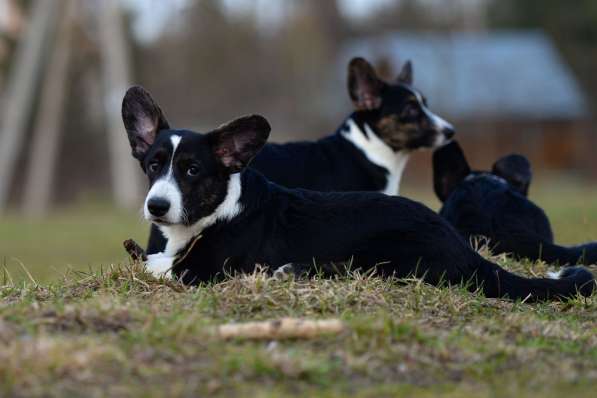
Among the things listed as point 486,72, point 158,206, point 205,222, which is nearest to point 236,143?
point 205,222

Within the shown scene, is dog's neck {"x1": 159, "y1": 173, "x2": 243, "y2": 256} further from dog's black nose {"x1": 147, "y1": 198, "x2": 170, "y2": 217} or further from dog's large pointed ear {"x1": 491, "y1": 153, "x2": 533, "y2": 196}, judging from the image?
dog's large pointed ear {"x1": 491, "y1": 153, "x2": 533, "y2": 196}

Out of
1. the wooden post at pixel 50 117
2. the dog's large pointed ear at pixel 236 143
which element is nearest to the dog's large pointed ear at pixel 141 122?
the dog's large pointed ear at pixel 236 143

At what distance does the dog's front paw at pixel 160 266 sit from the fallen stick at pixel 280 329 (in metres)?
1.65

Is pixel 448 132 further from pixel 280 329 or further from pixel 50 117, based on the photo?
pixel 50 117

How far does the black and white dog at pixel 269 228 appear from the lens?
6.79m

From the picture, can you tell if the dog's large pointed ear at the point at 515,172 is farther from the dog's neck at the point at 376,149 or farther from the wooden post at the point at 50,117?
the wooden post at the point at 50,117

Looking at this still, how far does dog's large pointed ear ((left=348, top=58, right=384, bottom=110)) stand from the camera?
412 inches

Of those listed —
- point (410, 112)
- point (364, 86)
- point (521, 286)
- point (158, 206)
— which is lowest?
point (521, 286)

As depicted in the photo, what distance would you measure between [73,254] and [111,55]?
17634mm

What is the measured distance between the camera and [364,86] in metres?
10.5

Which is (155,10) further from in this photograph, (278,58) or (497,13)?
(497,13)

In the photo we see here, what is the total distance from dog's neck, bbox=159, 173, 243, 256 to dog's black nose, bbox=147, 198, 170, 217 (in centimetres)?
32

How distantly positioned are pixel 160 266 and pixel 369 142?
3.74 m

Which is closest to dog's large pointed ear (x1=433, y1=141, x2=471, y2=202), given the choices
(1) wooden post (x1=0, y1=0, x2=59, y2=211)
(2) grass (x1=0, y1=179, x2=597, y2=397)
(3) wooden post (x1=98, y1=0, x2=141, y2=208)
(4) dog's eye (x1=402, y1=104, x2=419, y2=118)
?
(4) dog's eye (x1=402, y1=104, x2=419, y2=118)
